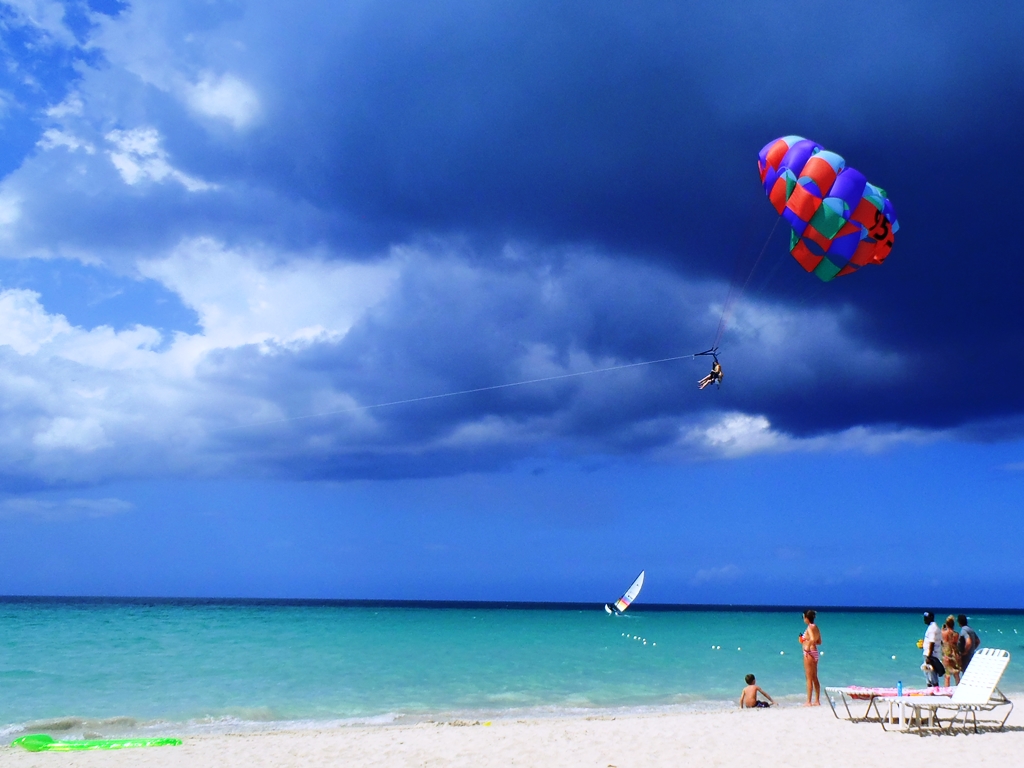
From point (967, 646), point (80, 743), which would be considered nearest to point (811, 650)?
point (967, 646)

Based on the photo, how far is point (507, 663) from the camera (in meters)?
23.3

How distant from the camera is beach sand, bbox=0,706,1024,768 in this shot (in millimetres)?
8750

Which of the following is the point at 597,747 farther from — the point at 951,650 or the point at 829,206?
the point at 829,206

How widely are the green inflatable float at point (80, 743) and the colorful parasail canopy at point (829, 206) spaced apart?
13085 mm

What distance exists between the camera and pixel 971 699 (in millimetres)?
10000

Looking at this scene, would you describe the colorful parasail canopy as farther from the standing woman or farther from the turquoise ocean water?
the turquoise ocean water

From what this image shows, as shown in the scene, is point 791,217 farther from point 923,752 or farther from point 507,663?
point 507,663

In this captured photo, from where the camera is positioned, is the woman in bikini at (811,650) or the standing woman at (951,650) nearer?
the standing woman at (951,650)

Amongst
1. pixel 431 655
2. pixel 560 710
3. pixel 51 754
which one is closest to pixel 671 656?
pixel 431 655

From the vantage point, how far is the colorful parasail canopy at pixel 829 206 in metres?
13.3

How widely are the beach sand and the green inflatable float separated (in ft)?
0.92

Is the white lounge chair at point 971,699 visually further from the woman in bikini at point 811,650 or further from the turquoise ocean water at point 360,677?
the turquoise ocean water at point 360,677

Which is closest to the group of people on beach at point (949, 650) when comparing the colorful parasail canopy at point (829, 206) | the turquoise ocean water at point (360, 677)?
the turquoise ocean water at point (360, 677)

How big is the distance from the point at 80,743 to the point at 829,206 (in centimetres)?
1439
